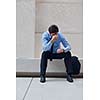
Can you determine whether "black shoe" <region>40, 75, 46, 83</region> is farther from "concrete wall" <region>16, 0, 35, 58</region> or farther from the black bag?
"concrete wall" <region>16, 0, 35, 58</region>

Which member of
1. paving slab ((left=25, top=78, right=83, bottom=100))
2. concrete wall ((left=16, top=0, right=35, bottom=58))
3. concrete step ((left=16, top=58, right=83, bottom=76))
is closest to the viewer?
paving slab ((left=25, top=78, right=83, bottom=100))

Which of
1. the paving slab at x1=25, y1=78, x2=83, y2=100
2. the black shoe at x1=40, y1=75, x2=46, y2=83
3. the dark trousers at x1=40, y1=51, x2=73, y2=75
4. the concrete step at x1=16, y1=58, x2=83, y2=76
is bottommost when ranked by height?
the paving slab at x1=25, y1=78, x2=83, y2=100

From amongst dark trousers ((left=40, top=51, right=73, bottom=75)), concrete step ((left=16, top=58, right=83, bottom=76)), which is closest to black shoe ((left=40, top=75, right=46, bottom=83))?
dark trousers ((left=40, top=51, right=73, bottom=75))

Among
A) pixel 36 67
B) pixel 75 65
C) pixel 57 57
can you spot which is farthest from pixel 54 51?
pixel 36 67

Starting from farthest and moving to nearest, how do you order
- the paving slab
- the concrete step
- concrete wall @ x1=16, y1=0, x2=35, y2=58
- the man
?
concrete wall @ x1=16, y1=0, x2=35, y2=58
the concrete step
the man
the paving slab

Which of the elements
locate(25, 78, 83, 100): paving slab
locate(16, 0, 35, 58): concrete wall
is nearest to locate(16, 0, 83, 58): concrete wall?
locate(16, 0, 35, 58): concrete wall

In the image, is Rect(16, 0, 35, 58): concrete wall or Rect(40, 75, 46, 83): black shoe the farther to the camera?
Rect(16, 0, 35, 58): concrete wall

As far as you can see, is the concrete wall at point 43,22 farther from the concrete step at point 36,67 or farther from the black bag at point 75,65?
the black bag at point 75,65

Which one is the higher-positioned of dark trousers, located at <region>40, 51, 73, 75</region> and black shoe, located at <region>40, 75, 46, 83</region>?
dark trousers, located at <region>40, 51, 73, 75</region>

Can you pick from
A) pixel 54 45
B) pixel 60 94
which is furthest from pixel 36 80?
pixel 60 94

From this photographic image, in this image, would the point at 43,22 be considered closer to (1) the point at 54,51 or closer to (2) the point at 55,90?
(1) the point at 54,51

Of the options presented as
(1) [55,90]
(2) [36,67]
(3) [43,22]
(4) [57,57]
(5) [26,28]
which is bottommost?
(1) [55,90]

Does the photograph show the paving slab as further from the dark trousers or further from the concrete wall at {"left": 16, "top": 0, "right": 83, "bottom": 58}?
the concrete wall at {"left": 16, "top": 0, "right": 83, "bottom": 58}
